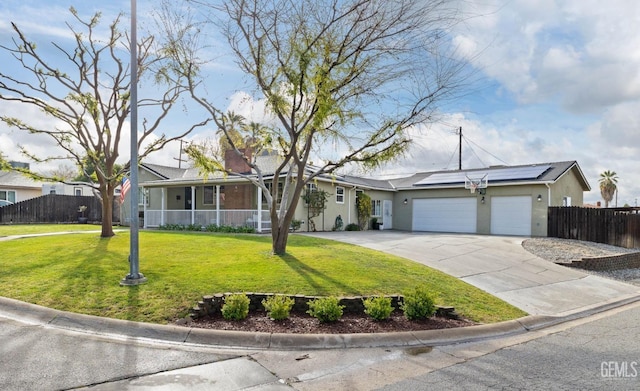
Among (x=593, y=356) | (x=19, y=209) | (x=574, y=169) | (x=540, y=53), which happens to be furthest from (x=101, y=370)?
(x=19, y=209)

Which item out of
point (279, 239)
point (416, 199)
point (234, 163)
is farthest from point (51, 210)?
point (416, 199)

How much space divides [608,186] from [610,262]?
3512cm

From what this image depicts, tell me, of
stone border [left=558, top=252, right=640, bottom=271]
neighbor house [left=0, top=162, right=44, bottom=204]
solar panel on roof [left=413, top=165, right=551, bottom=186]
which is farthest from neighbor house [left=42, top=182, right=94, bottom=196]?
stone border [left=558, top=252, right=640, bottom=271]

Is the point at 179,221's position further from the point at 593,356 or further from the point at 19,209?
the point at 593,356

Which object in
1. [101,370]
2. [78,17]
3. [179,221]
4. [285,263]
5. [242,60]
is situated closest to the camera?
[101,370]

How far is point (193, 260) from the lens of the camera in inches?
384

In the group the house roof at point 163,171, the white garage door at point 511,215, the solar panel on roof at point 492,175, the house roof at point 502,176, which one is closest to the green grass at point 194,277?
the white garage door at point 511,215

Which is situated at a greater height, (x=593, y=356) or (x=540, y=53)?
(x=540, y=53)

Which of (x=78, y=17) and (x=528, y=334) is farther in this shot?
(x=78, y=17)

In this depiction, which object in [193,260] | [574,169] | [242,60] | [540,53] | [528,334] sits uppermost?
[540,53]

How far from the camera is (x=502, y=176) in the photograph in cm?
2195

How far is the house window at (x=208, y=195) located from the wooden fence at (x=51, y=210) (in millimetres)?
8897

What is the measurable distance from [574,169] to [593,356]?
20.4m

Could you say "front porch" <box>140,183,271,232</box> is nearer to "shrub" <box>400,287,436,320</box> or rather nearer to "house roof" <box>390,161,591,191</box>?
"house roof" <box>390,161,591,191</box>
